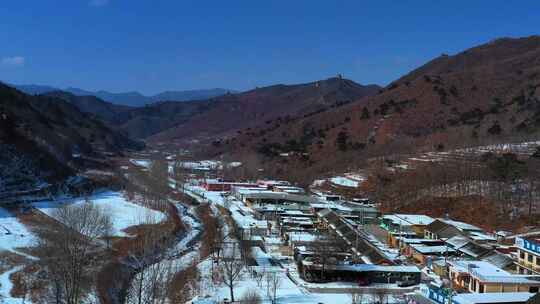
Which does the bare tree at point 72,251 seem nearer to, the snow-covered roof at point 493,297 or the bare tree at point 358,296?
the bare tree at point 358,296

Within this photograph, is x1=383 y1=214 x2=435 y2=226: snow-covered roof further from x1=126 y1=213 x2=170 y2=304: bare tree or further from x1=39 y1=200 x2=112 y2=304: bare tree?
x1=39 y1=200 x2=112 y2=304: bare tree

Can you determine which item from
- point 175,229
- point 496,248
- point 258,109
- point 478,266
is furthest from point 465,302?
point 258,109

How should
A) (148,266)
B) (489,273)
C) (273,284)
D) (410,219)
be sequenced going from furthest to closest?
(410,219) → (148,266) → (273,284) → (489,273)

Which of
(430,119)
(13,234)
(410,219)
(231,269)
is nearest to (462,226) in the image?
(410,219)

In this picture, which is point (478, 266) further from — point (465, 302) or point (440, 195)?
point (440, 195)

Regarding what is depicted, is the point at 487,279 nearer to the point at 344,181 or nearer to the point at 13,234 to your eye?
the point at 13,234

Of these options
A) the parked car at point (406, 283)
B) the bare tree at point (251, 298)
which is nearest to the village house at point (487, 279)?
the parked car at point (406, 283)

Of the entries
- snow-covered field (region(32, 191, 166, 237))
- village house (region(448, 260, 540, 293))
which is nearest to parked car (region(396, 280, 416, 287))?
village house (region(448, 260, 540, 293))
